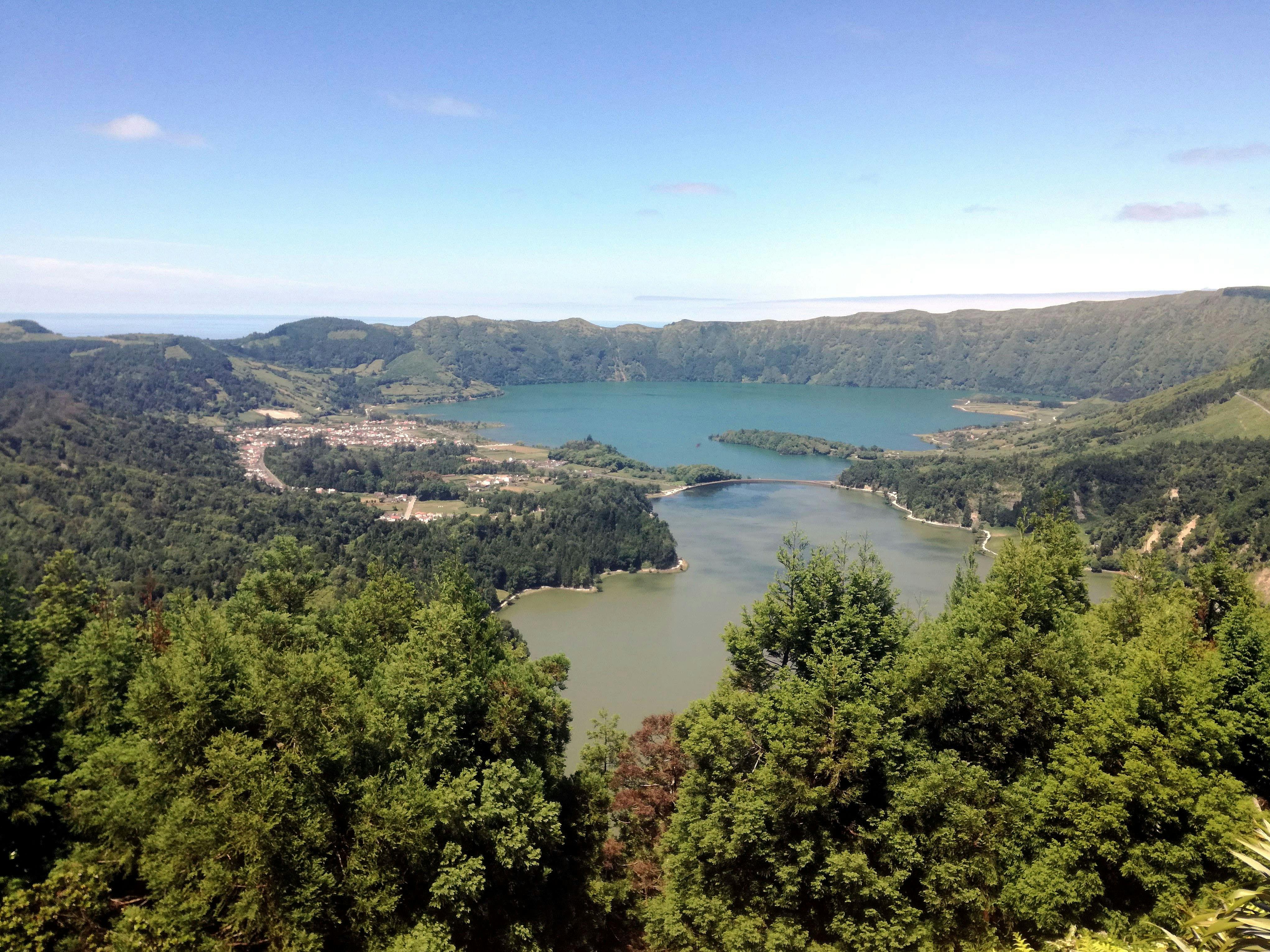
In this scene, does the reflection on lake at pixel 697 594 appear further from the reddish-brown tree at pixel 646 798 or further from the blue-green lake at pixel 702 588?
the reddish-brown tree at pixel 646 798

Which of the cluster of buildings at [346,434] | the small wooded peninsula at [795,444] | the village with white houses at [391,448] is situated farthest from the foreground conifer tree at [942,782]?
the cluster of buildings at [346,434]

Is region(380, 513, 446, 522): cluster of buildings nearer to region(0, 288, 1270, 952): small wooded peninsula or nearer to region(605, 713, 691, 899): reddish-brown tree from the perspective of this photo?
region(0, 288, 1270, 952): small wooded peninsula

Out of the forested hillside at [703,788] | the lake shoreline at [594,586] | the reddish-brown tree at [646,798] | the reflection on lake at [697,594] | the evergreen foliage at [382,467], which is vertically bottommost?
the lake shoreline at [594,586]

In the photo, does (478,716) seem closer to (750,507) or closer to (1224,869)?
(1224,869)

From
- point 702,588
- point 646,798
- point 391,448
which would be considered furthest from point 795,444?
point 646,798

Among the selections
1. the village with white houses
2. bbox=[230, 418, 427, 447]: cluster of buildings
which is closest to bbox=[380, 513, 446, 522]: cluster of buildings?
the village with white houses

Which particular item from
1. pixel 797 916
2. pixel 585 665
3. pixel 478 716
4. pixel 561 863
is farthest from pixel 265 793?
pixel 585 665

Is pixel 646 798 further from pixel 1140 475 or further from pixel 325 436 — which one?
pixel 325 436

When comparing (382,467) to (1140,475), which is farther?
(382,467)
